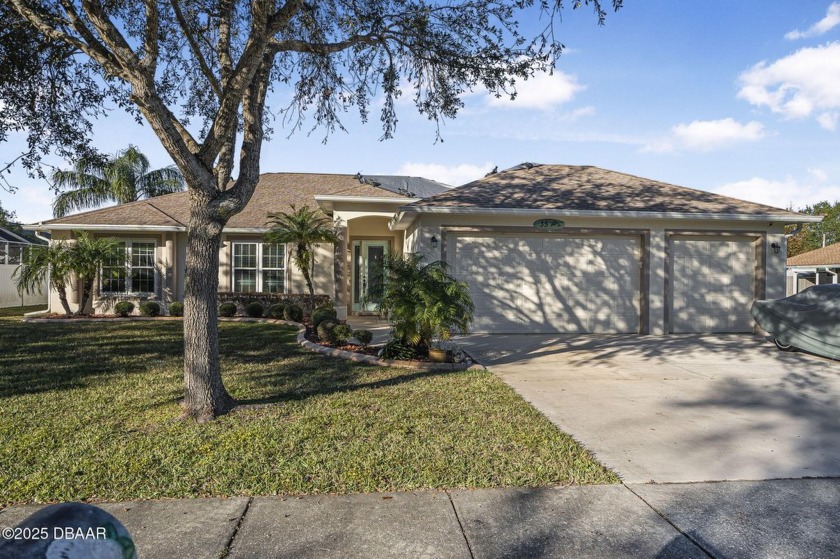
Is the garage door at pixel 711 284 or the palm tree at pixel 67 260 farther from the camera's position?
the palm tree at pixel 67 260

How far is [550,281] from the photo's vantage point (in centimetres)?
1234

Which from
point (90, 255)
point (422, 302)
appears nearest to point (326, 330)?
point (422, 302)

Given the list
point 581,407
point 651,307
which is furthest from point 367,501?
point 651,307

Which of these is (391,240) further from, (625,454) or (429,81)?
(625,454)

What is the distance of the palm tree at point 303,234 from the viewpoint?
48.4 ft

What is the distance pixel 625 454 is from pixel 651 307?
8543mm

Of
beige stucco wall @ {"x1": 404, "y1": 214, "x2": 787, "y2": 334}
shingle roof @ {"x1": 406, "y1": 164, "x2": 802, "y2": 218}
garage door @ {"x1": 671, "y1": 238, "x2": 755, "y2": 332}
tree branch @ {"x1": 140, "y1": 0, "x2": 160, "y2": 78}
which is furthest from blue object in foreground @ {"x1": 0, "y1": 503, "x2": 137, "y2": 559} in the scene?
garage door @ {"x1": 671, "y1": 238, "x2": 755, "y2": 332}

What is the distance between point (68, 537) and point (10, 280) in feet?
Result: 87.0

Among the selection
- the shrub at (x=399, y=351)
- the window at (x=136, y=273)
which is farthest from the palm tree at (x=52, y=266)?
the shrub at (x=399, y=351)

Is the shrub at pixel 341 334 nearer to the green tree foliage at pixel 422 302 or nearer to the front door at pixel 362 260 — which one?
the green tree foliage at pixel 422 302

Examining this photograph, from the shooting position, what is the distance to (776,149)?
16.6 meters

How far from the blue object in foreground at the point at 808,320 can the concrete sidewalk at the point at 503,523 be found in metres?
6.48

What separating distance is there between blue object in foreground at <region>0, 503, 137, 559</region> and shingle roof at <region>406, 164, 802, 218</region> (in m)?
10.2

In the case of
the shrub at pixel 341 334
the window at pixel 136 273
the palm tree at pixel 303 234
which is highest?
the palm tree at pixel 303 234
